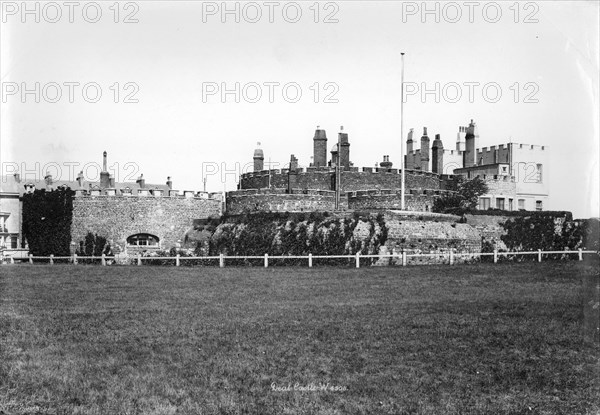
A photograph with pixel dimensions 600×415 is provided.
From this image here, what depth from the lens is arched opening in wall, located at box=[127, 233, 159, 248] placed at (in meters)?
34.9

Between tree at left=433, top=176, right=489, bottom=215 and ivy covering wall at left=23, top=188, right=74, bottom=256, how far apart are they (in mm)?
20666

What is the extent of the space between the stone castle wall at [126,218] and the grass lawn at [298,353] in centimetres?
1942

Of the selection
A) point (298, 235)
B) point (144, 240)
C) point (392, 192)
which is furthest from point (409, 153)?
point (144, 240)

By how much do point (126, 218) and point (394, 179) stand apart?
16.0 meters

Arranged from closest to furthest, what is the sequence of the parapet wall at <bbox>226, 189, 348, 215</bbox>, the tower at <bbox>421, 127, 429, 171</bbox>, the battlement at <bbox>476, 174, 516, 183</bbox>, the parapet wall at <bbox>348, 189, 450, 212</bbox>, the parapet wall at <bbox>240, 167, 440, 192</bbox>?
the parapet wall at <bbox>348, 189, 450, 212</bbox> < the parapet wall at <bbox>226, 189, 348, 215</bbox> < the parapet wall at <bbox>240, 167, 440, 192</bbox> < the battlement at <bbox>476, 174, 516, 183</bbox> < the tower at <bbox>421, 127, 429, 171</bbox>

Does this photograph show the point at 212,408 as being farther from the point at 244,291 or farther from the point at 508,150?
the point at 508,150

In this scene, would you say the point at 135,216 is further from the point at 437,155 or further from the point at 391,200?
the point at 437,155

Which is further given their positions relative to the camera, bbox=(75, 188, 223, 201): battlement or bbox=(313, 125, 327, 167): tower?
bbox=(313, 125, 327, 167): tower

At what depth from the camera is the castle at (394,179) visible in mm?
35344

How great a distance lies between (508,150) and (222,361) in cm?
4035

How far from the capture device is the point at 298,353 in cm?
848

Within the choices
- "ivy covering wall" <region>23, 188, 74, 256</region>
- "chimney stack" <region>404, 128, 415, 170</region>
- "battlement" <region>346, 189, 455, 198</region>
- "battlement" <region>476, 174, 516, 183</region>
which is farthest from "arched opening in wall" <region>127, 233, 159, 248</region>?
"battlement" <region>476, 174, 516, 183</region>

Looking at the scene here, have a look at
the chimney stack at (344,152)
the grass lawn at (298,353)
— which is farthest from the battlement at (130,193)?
the grass lawn at (298,353)

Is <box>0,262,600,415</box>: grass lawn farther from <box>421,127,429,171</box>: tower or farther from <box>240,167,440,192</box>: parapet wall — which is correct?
<box>421,127,429,171</box>: tower
